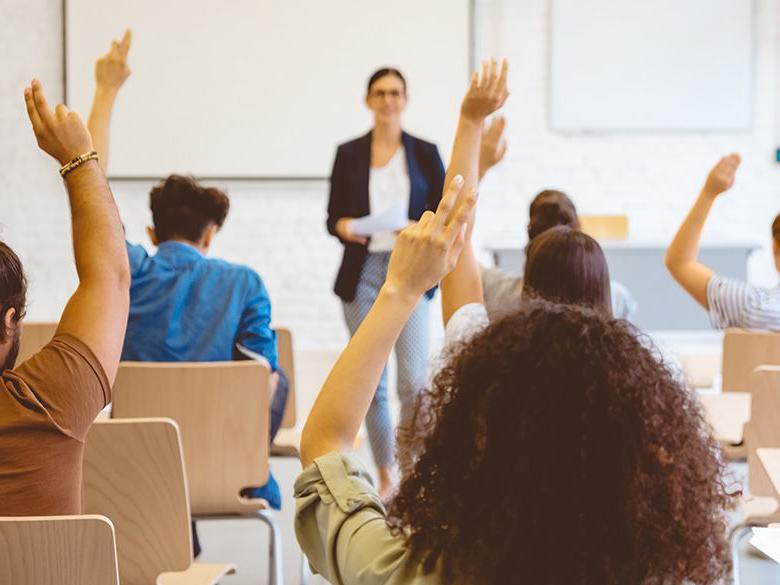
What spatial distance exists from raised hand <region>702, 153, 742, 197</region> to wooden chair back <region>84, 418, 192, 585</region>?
1.53 meters

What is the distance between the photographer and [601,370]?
1.02m

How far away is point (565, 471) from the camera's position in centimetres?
100

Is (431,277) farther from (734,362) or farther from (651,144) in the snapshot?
(651,144)

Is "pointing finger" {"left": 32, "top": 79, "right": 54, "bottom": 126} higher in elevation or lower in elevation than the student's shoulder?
higher

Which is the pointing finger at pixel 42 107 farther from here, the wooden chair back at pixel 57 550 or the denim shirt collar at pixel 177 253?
the denim shirt collar at pixel 177 253

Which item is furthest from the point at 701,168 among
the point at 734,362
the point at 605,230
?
the point at 734,362

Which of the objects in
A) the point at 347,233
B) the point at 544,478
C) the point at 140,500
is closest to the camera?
the point at 544,478

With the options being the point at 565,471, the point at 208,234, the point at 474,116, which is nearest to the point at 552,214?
the point at 208,234

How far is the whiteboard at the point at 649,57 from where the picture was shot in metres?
6.76

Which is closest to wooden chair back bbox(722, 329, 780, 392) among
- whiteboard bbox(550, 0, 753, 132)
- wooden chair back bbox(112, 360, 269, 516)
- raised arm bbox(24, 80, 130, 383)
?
wooden chair back bbox(112, 360, 269, 516)

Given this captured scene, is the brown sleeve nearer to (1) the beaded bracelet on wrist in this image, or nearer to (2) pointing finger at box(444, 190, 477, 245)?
(1) the beaded bracelet on wrist

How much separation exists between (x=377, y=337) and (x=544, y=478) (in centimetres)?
31

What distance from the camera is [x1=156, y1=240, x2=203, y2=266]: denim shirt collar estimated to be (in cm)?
299

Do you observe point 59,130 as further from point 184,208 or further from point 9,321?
point 184,208
